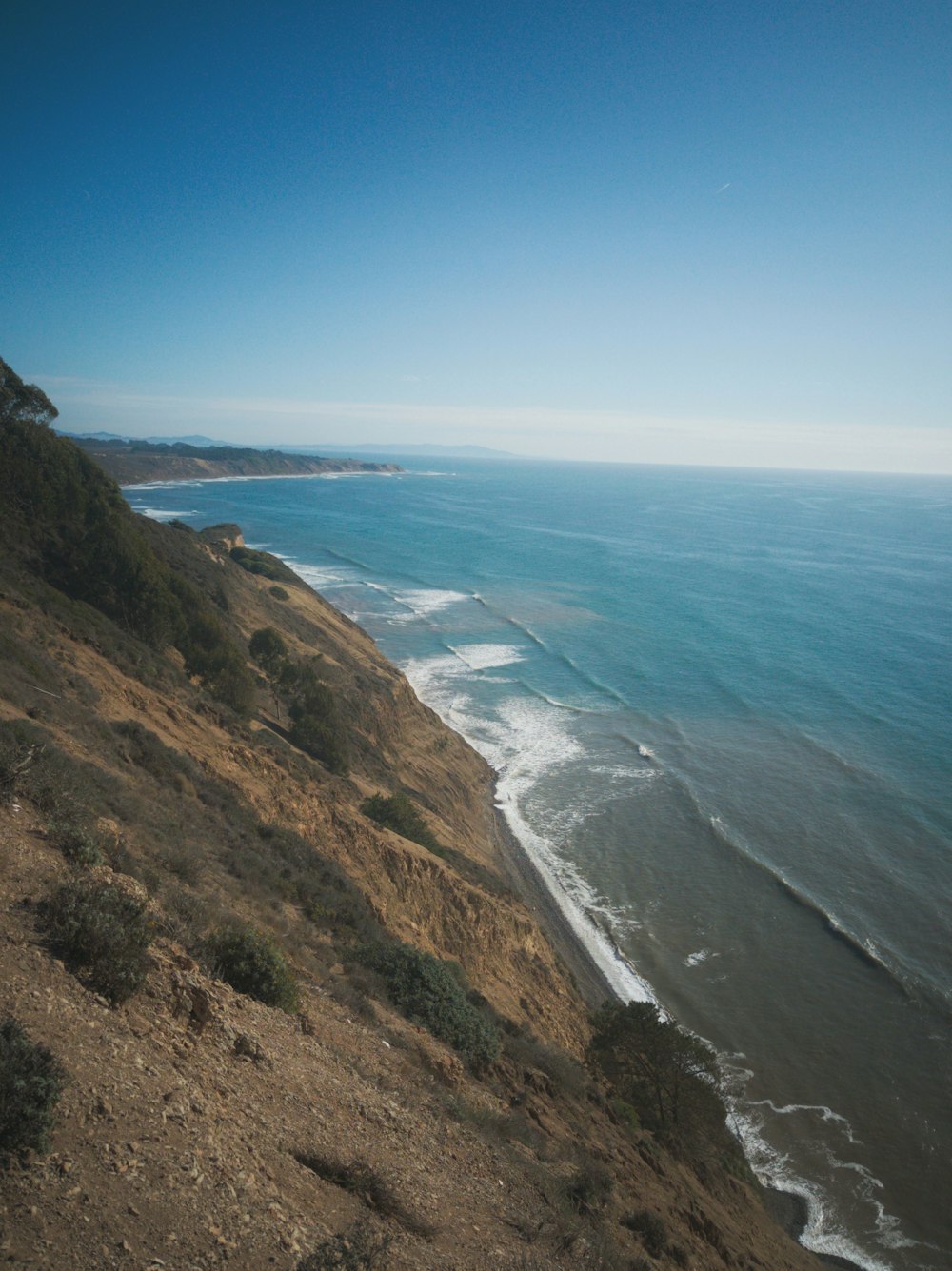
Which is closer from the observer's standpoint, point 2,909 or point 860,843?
point 2,909

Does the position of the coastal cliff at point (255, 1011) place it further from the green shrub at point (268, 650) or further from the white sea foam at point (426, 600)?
the white sea foam at point (426, 600)

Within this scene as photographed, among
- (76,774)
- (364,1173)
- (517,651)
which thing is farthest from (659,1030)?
(517,651)

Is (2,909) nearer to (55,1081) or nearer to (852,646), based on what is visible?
(55,1081)

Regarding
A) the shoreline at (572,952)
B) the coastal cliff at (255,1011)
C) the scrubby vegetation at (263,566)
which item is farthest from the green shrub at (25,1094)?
the scrubby vegetation at (263,566)

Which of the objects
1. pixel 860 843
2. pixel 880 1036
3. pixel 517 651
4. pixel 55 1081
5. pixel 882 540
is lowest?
pixel 880 1036

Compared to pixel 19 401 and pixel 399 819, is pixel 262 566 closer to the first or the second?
pixel 19 401

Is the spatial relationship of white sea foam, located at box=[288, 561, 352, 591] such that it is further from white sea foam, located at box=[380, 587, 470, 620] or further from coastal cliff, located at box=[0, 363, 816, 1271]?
coastal cliff, located at box=[0, 363, 816, 1271]
